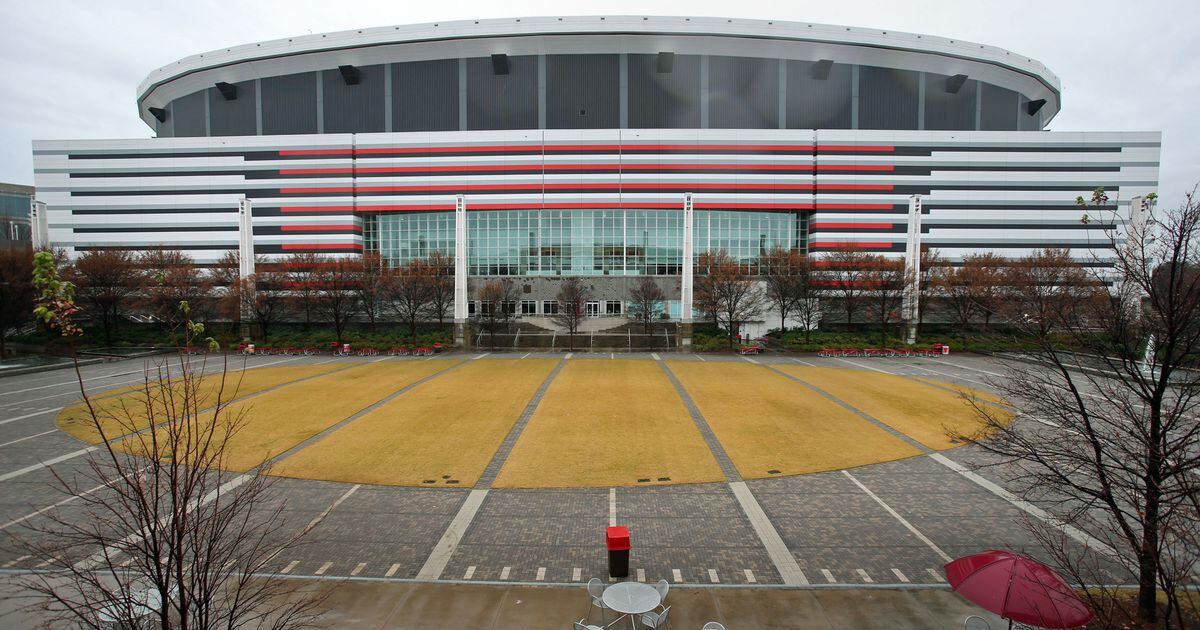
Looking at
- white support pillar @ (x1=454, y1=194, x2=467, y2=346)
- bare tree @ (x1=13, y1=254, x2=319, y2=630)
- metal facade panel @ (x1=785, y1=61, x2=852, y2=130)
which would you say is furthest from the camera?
metal facade panel @ (x1=785, y1=61, x2=852, y2=130)

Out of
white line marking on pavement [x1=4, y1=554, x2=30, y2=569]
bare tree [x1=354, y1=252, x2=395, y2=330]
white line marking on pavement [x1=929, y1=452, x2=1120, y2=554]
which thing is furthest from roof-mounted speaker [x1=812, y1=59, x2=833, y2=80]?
white line marking on pavement [x1=4, y1=554, x2=30, y2=569]

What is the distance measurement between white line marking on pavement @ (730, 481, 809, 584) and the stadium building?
48809 millimetres

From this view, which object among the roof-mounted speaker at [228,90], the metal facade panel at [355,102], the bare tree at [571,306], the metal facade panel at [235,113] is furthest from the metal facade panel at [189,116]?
the bare tree at [571,306]

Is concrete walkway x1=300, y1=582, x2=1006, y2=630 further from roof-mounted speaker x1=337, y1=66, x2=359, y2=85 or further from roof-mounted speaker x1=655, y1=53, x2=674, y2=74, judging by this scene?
roof-mounted speaker x1=337, y1=66, x2=359, y2=85

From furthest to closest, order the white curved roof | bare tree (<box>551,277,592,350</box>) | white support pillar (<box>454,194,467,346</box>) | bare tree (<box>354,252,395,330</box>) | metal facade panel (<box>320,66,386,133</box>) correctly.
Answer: metal facade panel (<box>320,66,386,133</box>) < the white curved roof < bare tree (<box>354,252,395,330</box>) < bare tree (<box>551,277,592,350</box>) < white support pillar (<box>454,194,467,346</box>)

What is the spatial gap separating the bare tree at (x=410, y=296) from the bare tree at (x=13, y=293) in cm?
2638

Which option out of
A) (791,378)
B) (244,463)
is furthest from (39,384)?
(791,378)

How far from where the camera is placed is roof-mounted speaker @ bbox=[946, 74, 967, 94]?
66688 millimetres

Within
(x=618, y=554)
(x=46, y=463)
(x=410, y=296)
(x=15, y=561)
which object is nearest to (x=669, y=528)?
(x=618, y=554)

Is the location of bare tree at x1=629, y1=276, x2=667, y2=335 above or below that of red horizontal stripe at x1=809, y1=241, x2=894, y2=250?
below

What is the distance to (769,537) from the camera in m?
11.8

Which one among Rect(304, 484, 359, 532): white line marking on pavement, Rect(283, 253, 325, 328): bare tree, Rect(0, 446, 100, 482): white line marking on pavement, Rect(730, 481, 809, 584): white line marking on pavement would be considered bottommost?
Rect(730, 481, 809, 584): white line marking on pavement

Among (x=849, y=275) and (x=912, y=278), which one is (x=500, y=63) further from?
(x=912, y=278)

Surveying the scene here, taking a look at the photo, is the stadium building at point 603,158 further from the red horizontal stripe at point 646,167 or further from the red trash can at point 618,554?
the red trash can at point 618,554
